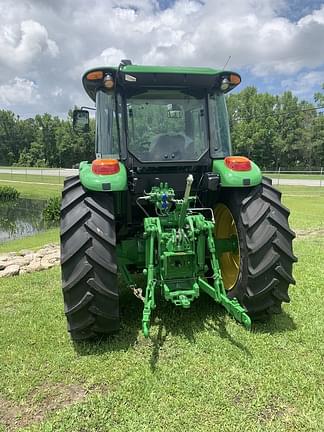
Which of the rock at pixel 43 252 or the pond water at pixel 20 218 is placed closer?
the rock at pixel 43 252

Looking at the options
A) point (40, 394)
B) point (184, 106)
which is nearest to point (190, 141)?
point (184, 106)

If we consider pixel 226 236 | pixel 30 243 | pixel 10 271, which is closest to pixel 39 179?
pixel 30 243

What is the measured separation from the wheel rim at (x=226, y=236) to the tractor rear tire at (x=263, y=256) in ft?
2.18

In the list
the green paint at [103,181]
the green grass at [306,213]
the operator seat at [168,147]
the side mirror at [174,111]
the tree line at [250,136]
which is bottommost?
the green grass at [306,213]

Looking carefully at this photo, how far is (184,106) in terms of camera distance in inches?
170

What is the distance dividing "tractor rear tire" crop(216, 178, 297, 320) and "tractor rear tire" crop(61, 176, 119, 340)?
1.27 meters

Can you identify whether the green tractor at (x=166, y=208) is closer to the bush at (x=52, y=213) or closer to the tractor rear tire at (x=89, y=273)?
the tractor rear tire at (x=89, y=273)

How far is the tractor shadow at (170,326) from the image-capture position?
3491 mm

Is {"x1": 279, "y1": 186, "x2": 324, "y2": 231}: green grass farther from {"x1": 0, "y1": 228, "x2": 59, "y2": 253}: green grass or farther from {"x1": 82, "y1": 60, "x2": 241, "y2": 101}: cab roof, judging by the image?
{"x1": 0, "y1": 228, "x2": 59, "y2": 253}: green grass

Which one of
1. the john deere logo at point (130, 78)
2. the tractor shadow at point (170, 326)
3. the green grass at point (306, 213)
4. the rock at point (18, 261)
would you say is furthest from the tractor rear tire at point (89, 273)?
the green grass at point (306, 213)

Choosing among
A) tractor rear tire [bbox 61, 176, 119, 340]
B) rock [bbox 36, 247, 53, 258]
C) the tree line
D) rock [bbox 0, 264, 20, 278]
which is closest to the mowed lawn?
tractor rear tire [bbox 61, 176, 119, 340]

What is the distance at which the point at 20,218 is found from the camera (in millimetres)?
16234

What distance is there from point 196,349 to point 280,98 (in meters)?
67.0

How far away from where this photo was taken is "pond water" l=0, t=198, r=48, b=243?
516 inches
